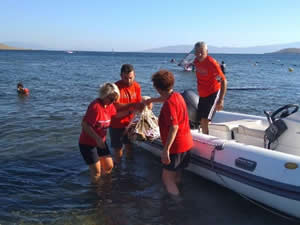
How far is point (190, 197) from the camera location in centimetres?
474

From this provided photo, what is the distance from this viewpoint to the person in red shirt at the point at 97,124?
4004mm

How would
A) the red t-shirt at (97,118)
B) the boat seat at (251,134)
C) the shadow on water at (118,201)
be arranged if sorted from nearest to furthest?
the red t-shirt at (97,118)
the shadow on water at (118,201)
the boat seat at (251,134)

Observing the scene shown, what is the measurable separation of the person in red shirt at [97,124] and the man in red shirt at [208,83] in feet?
5.10

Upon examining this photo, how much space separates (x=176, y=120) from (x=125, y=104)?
1.22m

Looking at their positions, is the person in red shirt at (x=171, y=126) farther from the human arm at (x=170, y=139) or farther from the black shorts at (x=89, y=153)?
the black shorts at (x=89, y=153)

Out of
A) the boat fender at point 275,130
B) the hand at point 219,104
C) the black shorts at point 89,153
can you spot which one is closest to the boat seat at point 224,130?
the hand at point 219,104

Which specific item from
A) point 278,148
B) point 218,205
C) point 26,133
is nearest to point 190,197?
point 218,205

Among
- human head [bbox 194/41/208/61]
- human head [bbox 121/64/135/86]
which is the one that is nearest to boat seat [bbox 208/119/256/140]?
human head [bbox 194/41/208/61]

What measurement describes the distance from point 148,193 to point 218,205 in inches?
41.2

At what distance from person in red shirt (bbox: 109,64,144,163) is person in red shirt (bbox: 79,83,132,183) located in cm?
30

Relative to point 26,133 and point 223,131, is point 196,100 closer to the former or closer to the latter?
point 223,131

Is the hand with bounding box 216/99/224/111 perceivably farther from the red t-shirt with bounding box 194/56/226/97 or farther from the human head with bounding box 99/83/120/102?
the human head with bounding box 99/83/120/102

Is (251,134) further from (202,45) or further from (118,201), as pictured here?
(118,201)

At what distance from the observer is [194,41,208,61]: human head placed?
16.2ft
